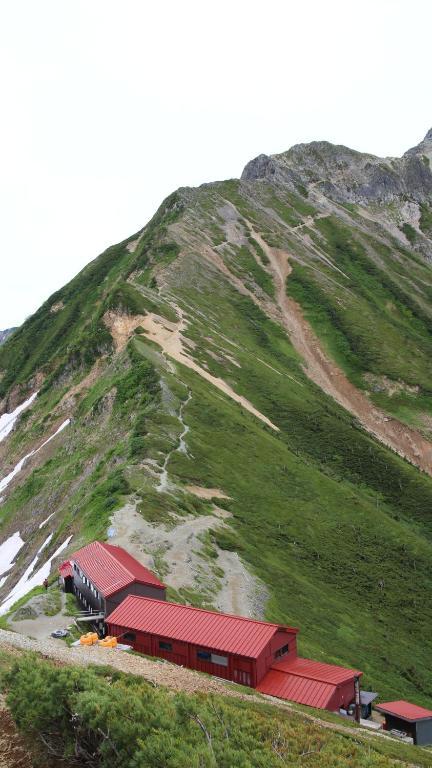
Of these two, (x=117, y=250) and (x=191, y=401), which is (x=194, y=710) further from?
(x=117, y=250)

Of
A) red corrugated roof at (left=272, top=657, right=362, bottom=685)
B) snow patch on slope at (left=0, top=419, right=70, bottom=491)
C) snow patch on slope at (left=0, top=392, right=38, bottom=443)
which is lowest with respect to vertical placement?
red corrugated roof at (left=272, top=657, right=362, bottom=685)

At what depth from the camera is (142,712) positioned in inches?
709

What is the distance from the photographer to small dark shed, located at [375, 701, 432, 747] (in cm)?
3578

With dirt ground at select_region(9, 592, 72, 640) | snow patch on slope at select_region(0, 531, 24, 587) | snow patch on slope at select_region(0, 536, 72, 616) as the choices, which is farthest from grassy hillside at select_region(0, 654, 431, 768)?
snow patch on slope at select_region(0, 531, 24, 587)

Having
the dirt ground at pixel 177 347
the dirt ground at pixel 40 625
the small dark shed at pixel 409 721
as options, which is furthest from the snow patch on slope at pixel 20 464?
the small dark shed at pixel 409 721

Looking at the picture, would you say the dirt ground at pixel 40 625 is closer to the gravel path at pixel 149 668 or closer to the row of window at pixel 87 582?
the row of window at pixel 87 582

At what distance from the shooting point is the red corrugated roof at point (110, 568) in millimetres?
36188

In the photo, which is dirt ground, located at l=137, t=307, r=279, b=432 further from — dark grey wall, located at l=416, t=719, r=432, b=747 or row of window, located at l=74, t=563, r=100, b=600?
dark grey wall, located at l=416, t=719, r=432, b=747

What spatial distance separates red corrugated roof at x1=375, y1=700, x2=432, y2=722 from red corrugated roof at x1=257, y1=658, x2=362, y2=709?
5495 millimetres

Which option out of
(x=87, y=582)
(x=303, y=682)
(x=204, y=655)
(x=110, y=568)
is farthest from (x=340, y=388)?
(x=204, y=655)

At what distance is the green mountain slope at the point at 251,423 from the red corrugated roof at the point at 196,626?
694cm

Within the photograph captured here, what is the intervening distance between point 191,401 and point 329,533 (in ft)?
71.4

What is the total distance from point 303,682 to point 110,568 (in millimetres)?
12639

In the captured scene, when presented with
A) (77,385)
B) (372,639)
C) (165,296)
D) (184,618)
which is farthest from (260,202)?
(184,618)
